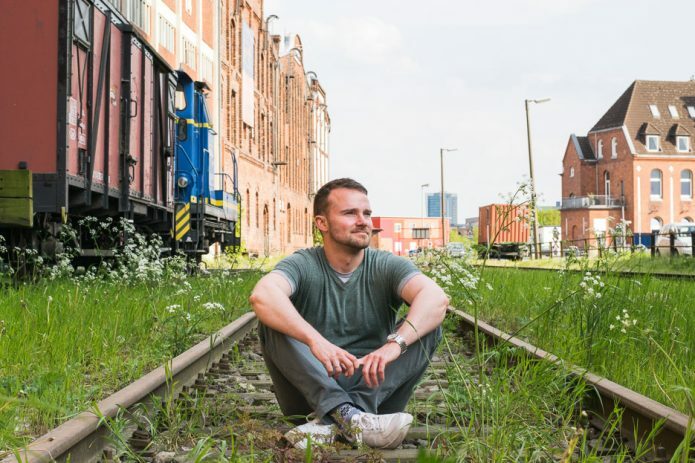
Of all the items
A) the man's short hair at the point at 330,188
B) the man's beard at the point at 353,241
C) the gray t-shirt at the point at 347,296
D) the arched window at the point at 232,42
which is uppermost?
the arched window at the point at 232,42

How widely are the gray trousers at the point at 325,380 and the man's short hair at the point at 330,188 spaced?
0.64 metres

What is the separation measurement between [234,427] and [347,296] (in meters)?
0.84

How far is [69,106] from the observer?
9.65 m

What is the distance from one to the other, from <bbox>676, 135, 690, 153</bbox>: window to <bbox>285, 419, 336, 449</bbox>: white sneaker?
68161 mm

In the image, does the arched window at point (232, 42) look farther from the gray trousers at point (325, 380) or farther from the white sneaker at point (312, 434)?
the white sneaker at point (312, 434)

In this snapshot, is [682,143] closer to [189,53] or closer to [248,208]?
[248,208]

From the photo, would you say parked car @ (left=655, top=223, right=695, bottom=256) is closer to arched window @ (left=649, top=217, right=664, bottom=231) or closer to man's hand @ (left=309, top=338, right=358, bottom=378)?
man's hand @ (left=309, top=338, right=358, bottom=378)

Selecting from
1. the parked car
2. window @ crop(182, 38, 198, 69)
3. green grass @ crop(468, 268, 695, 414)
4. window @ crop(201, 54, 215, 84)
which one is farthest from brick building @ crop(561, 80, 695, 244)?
green grass @ crop(468, 268, 695, 414)

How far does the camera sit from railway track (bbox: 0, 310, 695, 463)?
10.7 feet

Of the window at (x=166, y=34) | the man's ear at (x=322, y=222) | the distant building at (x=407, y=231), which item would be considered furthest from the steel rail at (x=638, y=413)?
the distant building at (x=407, y=231)

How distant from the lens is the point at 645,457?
346cm

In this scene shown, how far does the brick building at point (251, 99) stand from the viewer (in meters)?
32.0

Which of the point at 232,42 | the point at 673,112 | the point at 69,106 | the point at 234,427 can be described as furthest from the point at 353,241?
the point at 673,112

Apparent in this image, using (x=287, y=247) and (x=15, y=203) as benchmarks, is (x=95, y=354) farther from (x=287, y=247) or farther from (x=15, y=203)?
(x=287, y=247)
